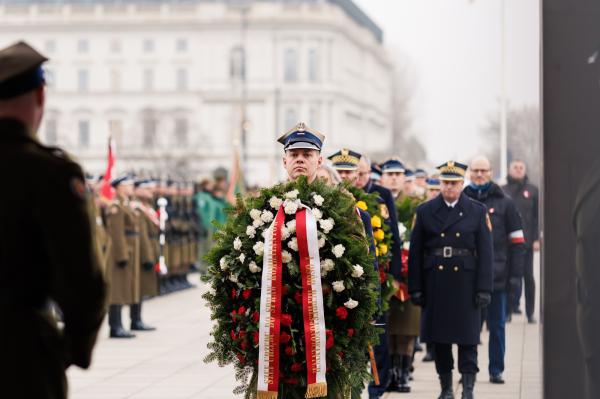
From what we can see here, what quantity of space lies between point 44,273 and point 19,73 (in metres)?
0.62

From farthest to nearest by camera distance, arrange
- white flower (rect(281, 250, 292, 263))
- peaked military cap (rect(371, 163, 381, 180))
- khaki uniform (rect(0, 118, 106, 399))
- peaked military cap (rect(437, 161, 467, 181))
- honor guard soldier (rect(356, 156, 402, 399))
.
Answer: peaked military cap (rect(371, 163, 381, 180)) < honor guard soldier (rect(356, 156, 402, 399)) < peaked military cap (rect(437, 161, 467, 181)) < white flower (rect(281, 250, 292, 263)) < khaki uniform (rect(0, 118, 106, 399))

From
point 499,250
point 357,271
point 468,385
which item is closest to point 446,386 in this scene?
point 468,385

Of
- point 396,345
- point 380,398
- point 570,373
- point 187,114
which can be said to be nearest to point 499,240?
point 396,345

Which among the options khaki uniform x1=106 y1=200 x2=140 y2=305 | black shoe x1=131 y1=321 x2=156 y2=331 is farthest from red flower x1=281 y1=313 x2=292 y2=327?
black shoe x1=131 y1=321 x2=156 y2=331

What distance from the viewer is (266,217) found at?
24.6ft

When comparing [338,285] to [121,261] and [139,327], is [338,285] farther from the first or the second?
[139,327]

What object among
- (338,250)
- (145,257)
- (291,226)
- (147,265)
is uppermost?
(291,226)

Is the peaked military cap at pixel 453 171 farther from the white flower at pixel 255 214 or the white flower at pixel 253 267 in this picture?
the white flower at pixel 253 267

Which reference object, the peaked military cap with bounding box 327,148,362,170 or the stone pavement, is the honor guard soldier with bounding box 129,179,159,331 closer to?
the stone pavement

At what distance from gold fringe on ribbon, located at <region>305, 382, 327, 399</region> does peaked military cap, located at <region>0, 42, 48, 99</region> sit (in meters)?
3.44

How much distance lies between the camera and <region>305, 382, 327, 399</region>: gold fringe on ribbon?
23.5 feet

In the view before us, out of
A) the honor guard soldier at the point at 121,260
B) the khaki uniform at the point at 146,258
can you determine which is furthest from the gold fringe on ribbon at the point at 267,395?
the khaki uniform at the point at 146,258

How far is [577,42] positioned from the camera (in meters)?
4.88

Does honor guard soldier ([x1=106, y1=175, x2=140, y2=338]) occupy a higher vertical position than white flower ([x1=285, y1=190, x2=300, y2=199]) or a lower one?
lower
